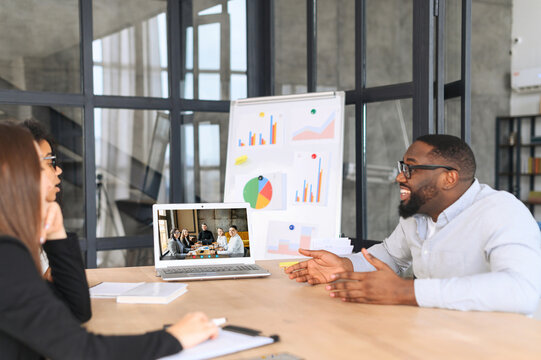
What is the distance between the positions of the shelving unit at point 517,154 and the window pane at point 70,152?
6.94 meters

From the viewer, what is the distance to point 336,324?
149 centimetres

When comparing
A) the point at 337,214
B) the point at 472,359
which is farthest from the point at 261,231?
the point at 472,359

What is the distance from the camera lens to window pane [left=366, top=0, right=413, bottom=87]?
3.27 m

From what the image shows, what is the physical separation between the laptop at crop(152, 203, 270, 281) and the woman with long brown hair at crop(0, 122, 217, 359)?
1.03m

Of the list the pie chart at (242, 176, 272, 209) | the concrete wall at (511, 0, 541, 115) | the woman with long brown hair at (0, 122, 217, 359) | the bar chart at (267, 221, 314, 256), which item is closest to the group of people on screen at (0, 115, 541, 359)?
the woman with long brown hair at (0, 122, 217, 359)

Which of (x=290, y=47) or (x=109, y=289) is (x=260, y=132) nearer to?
(x=290, y=47)

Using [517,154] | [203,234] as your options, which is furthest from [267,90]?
[517,154]

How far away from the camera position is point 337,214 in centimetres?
320

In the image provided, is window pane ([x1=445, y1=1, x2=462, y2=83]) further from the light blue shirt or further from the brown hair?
the brown hair

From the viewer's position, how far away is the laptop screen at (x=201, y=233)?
2.29 metres

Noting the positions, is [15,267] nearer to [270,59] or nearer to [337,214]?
[337,214]

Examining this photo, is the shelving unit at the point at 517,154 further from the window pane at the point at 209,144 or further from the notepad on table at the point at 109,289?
the notepad on table at the point at 109,289

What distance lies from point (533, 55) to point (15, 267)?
9.03 m

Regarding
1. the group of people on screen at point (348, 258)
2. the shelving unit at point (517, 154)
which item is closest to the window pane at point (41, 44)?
the group of people on screen at point (348, 258)
